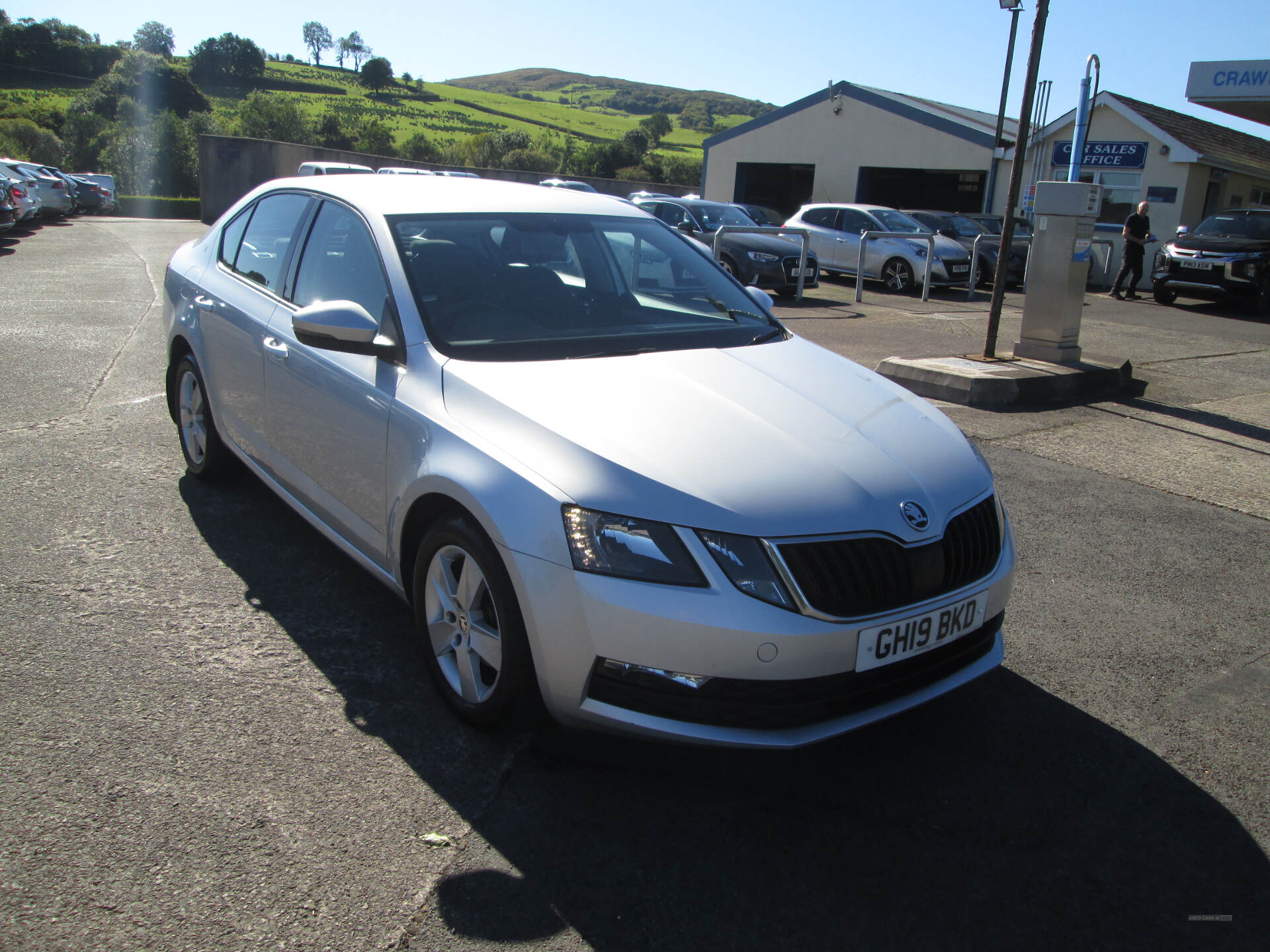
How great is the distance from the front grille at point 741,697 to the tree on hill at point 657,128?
100 metres

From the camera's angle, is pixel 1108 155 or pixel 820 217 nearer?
pixel 820 217

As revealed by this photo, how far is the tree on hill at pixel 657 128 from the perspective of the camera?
9950 centimetres

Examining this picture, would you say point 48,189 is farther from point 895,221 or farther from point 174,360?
point 174,360

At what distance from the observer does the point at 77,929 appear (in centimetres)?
212

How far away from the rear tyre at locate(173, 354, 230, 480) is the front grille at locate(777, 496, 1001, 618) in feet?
11.3

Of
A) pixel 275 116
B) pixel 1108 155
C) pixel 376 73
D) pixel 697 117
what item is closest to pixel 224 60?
pixel 376 73

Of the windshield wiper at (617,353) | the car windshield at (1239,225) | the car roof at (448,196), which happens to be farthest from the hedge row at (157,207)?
the windshield wiper at (617,353)

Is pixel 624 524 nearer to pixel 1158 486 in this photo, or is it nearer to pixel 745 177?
pixel 1158 486

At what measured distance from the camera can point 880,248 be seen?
739 inches

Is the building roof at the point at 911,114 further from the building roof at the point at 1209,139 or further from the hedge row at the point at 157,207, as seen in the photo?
the hedge row at the point at 157,207

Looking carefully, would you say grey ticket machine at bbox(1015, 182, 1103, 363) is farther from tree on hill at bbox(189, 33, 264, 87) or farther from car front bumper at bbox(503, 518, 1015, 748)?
tree on hill at bbox(189, 33, 264, 87)

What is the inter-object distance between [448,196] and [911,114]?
2724 centimetres

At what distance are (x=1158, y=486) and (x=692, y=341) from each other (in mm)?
3933

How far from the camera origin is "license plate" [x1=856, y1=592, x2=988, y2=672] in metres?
2.52
